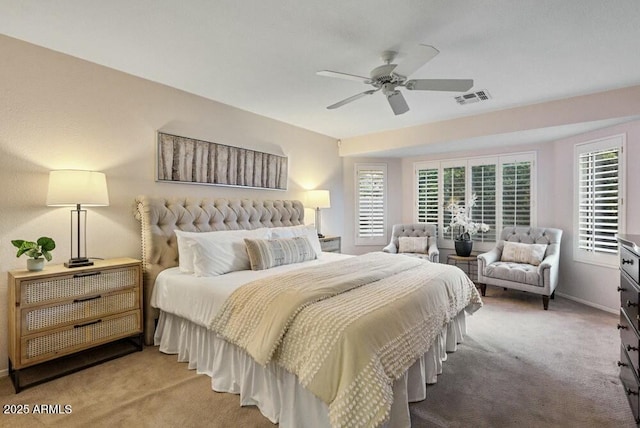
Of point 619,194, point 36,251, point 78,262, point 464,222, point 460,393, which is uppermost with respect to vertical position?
point 619,194

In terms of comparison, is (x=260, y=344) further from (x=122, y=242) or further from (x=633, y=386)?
(x=633, y=386)

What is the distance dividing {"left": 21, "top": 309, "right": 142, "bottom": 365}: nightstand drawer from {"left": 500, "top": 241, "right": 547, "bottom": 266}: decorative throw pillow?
4835 millimetres

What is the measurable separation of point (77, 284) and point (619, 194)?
577cm

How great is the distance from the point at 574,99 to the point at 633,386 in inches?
122

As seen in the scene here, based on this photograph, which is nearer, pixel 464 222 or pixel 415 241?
pixel 464 222

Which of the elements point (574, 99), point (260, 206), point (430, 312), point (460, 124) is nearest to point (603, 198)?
point (574, 99)

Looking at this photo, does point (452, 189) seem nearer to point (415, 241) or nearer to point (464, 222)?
point (464, 222)

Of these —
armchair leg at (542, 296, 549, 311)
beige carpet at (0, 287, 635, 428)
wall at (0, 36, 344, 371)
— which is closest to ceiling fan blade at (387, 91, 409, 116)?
wall at (0, 36, 344, 371)

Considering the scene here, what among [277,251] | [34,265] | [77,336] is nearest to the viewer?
[34,265]

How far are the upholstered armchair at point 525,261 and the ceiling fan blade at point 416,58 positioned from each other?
325 centimetres

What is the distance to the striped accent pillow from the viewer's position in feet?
9.81

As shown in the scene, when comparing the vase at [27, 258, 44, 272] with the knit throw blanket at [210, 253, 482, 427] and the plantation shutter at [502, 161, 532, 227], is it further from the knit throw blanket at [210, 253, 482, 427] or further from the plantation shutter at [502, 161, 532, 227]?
the plantation shutter at [502, 161, 532, 227]

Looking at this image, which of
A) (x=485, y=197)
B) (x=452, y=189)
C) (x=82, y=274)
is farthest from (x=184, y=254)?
(x=485, y=197)

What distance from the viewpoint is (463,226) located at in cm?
543
